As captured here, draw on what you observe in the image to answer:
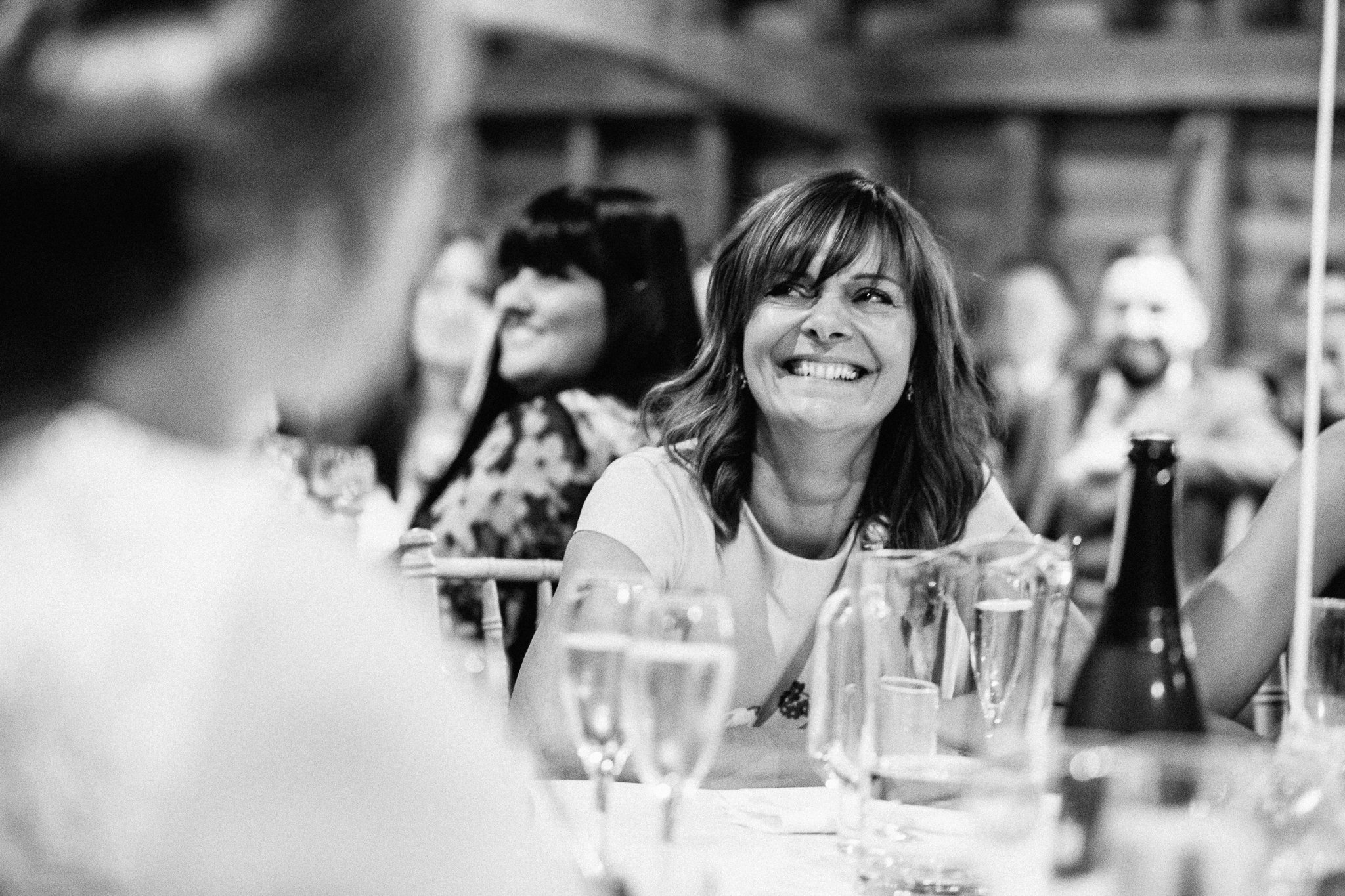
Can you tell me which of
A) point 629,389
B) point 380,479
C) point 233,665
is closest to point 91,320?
point 233,665

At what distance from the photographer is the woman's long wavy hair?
189cm

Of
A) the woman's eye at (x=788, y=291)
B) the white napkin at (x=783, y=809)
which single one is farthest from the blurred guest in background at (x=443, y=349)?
the white napkin at (x=783, y=809)

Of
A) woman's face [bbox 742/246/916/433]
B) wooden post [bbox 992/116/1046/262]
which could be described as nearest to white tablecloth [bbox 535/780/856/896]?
woman's face [bbox 742/246/916/433]

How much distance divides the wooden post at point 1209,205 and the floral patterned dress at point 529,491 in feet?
12.9

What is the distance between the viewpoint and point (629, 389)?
2.84m

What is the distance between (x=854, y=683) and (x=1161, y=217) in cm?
547

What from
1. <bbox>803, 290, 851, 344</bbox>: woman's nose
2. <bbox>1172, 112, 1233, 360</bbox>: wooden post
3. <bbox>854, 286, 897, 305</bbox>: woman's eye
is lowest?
<bbox>803, 290, 851, 344</bbox>: woman's nose

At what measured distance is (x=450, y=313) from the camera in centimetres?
429

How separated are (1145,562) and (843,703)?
0.77 feet

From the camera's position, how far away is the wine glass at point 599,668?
41.9 inches

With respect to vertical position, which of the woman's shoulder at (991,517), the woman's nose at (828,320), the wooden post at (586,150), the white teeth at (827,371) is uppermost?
the wooden post at (586,150)

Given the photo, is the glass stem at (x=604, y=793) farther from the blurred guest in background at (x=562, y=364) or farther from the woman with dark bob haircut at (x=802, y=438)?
the blurred guest in background at (x=562, y=364)

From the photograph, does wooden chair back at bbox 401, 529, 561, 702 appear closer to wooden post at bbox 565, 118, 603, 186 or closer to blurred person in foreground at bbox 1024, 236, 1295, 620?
blurred person in foreground at bbox 1024, 236, 1295, 620

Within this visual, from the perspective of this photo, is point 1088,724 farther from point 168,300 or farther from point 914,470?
point 914,470
